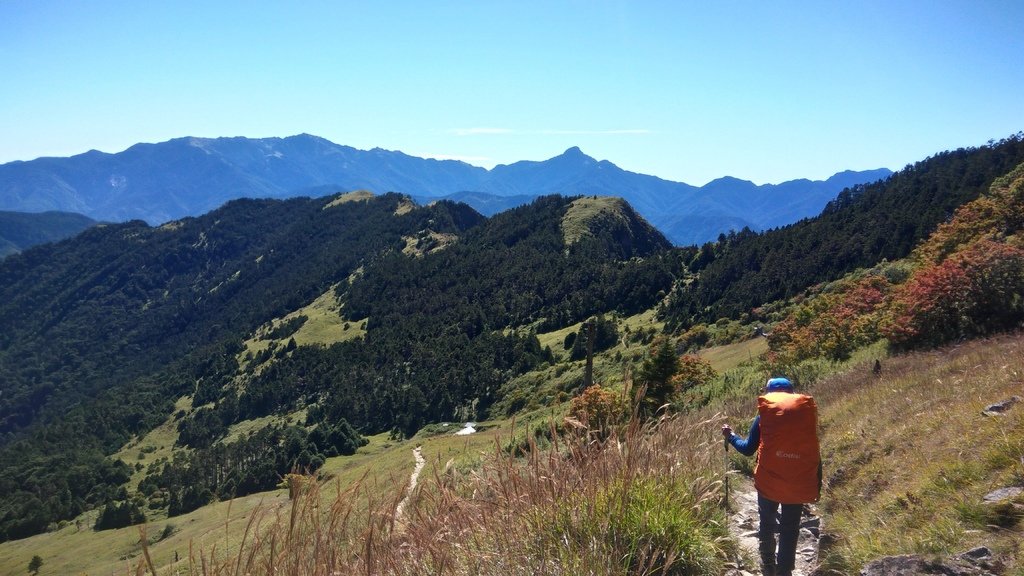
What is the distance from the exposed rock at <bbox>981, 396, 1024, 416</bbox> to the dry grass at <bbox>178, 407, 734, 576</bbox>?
3953mm

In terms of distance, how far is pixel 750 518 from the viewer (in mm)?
6039

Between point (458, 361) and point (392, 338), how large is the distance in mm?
27204

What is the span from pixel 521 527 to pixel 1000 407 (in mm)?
5657

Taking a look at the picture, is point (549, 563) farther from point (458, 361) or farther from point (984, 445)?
point (458, 361)

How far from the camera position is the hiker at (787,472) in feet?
15.7

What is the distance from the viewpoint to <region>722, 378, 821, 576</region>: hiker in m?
4.79

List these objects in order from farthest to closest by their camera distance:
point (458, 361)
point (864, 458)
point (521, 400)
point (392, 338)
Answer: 1. point (392, 338)
2. point (458, 361)
3. point (521, 400)
4. point (864, 458)

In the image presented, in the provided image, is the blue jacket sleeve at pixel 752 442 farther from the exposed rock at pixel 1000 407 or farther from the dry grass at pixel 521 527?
the exposed rock at pixel 1000 407

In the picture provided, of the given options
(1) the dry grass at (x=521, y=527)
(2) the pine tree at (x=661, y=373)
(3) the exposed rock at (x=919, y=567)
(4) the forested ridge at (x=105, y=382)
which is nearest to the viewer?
(1) the dry grass at (x=521, y=527)

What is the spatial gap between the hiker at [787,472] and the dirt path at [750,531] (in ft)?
0.49

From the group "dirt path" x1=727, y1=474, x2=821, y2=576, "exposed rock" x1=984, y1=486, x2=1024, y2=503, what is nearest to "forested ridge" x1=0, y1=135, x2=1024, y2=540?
"dirt path" x1=727, y1=474, x2=821, y2=576

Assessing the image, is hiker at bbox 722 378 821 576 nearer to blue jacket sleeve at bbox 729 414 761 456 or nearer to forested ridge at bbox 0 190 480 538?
blue jacket sleeve at bbox 729 414 761 456

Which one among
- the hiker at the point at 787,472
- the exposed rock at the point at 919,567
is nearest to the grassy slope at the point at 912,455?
the exposed rock at the point at 919,567

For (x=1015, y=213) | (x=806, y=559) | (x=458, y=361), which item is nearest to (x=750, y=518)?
(x=806, y=559)
